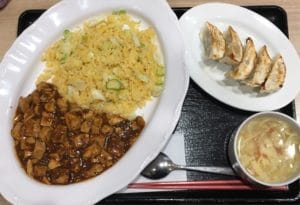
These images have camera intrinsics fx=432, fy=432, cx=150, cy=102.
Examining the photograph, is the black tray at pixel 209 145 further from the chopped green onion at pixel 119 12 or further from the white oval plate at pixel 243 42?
the chopped green onion at pixel 119 12

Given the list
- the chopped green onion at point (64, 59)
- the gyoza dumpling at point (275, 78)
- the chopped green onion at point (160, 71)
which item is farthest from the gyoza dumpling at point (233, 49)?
the chopped green onion at point (64, 59)

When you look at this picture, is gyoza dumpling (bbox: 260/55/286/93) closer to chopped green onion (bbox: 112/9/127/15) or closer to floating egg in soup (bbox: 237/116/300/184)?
floating egg in soup (bbox: 237/116/300/184)

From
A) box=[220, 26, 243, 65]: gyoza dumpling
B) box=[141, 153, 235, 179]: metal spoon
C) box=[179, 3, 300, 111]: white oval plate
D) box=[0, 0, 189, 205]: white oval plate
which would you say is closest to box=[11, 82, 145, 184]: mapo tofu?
box=[0, 0, 189, 205]: white oval plate

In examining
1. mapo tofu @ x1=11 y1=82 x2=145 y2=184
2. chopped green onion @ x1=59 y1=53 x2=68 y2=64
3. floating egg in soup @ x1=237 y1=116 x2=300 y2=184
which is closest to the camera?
floating egg in soup @ x1=237 y1=116 x2=300 y2=184

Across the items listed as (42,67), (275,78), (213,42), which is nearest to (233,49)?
(213,42)

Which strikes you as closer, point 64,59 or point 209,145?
point 209,145

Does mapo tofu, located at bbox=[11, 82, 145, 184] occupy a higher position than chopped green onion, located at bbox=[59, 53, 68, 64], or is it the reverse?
chopped green onion, located at bbox=[59, 53, 68, 64]

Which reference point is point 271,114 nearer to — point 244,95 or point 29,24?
point 244,95

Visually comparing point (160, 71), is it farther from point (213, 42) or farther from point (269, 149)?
point (269, 149)
